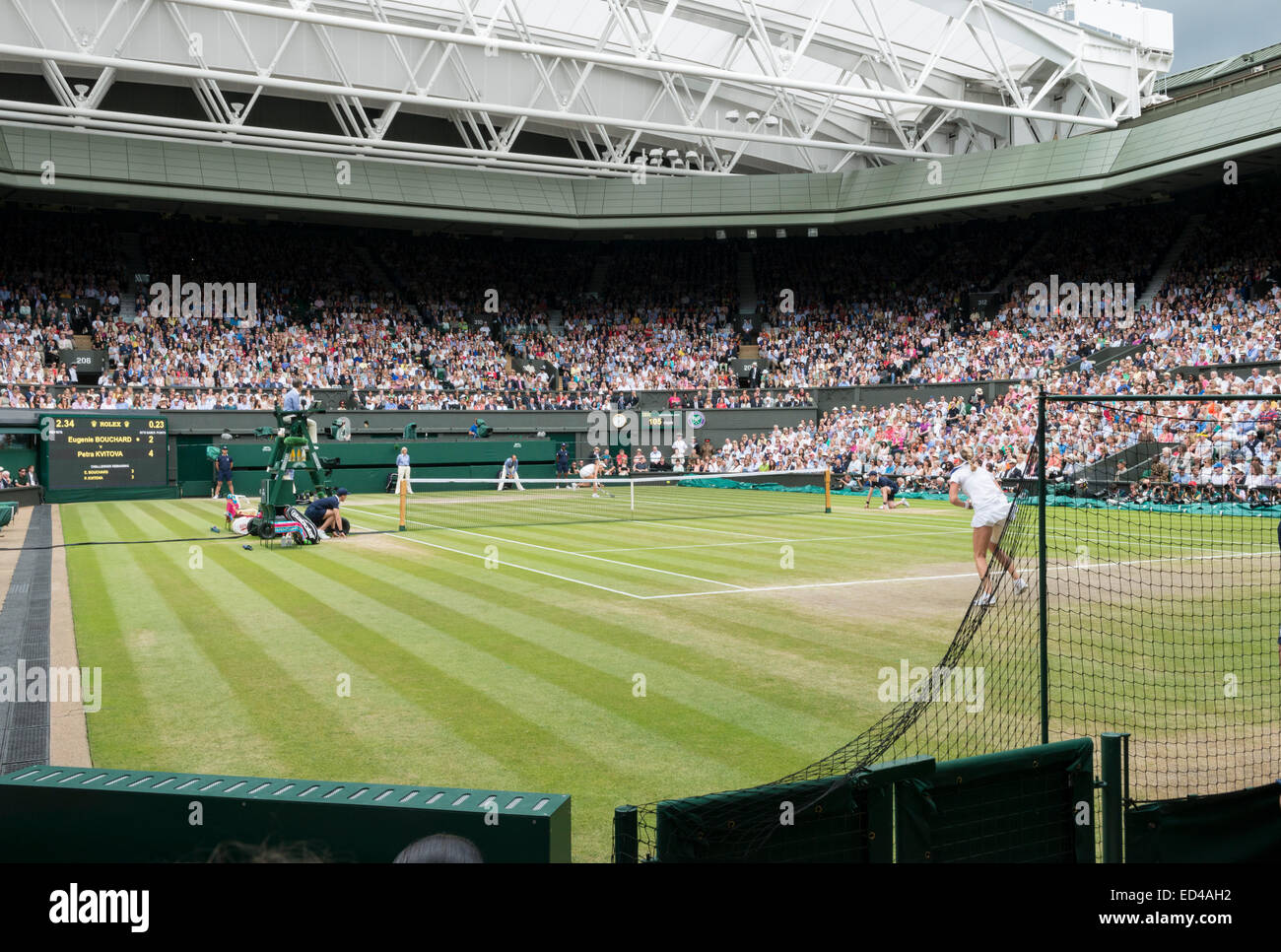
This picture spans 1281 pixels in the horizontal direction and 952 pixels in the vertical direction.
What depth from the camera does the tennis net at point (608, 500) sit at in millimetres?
28031

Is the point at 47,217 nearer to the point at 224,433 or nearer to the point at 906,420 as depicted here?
the point at 224,433

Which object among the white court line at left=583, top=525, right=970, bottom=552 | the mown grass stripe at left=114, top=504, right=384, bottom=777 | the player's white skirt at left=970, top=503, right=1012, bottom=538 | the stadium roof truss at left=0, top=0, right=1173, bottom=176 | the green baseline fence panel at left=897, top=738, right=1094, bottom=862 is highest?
the stadium roof truss at left=0, top=0, right=1173, bottom=176

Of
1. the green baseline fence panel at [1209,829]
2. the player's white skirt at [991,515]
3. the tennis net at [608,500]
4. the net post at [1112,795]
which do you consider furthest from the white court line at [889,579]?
the tennis net at [608,500]

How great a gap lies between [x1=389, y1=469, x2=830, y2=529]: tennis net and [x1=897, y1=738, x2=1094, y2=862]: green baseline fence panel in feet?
67.4

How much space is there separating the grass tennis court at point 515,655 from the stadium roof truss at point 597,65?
1758 centimetres

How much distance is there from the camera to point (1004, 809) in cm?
468

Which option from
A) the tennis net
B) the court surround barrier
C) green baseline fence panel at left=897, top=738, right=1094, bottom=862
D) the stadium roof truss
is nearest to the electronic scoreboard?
the tennis net

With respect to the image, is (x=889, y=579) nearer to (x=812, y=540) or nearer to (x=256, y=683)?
(x=812, y=540)

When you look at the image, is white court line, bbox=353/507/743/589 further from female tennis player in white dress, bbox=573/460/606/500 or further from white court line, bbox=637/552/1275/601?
female tennis player in white dress, bbox=573/460/606/500

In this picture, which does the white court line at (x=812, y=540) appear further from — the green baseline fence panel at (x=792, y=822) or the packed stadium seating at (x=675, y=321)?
the green baseline fence panel at (x=792, y=822)

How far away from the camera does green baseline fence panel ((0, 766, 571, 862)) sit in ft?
11.9

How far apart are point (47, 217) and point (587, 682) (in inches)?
1926

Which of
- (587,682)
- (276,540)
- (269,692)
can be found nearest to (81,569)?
(276,540)

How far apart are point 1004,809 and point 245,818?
130 inches
